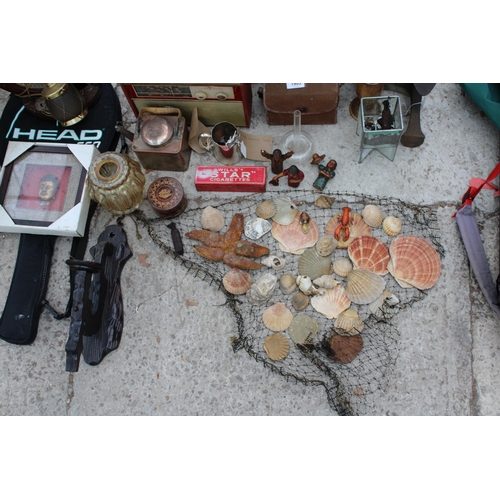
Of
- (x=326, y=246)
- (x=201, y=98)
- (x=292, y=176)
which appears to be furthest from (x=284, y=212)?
(x=201, y=98)

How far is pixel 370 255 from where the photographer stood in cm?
248

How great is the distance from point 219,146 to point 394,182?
1011 millimetres

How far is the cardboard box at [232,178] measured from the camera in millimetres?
2643

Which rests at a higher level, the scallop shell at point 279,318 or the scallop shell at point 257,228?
the scallop shell at point 257,228

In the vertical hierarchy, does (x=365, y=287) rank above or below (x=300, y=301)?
above

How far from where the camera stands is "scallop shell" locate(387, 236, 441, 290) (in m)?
2.46

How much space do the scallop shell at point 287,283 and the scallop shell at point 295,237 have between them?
5.9 inches

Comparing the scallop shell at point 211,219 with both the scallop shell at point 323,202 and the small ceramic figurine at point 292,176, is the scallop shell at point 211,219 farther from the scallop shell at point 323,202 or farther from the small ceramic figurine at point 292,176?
the scallop shell at point 323,202

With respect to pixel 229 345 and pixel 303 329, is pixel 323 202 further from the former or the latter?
pixel 229 345

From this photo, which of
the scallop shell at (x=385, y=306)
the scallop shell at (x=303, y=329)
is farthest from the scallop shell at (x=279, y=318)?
the scallop shell at (x=385, y=306)

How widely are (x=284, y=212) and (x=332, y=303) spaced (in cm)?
55

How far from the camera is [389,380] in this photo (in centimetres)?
240

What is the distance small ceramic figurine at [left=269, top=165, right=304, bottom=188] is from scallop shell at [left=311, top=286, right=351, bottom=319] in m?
0.64

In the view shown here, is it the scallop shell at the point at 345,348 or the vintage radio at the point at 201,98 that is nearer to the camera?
the scallop shell at the point at 345,348
